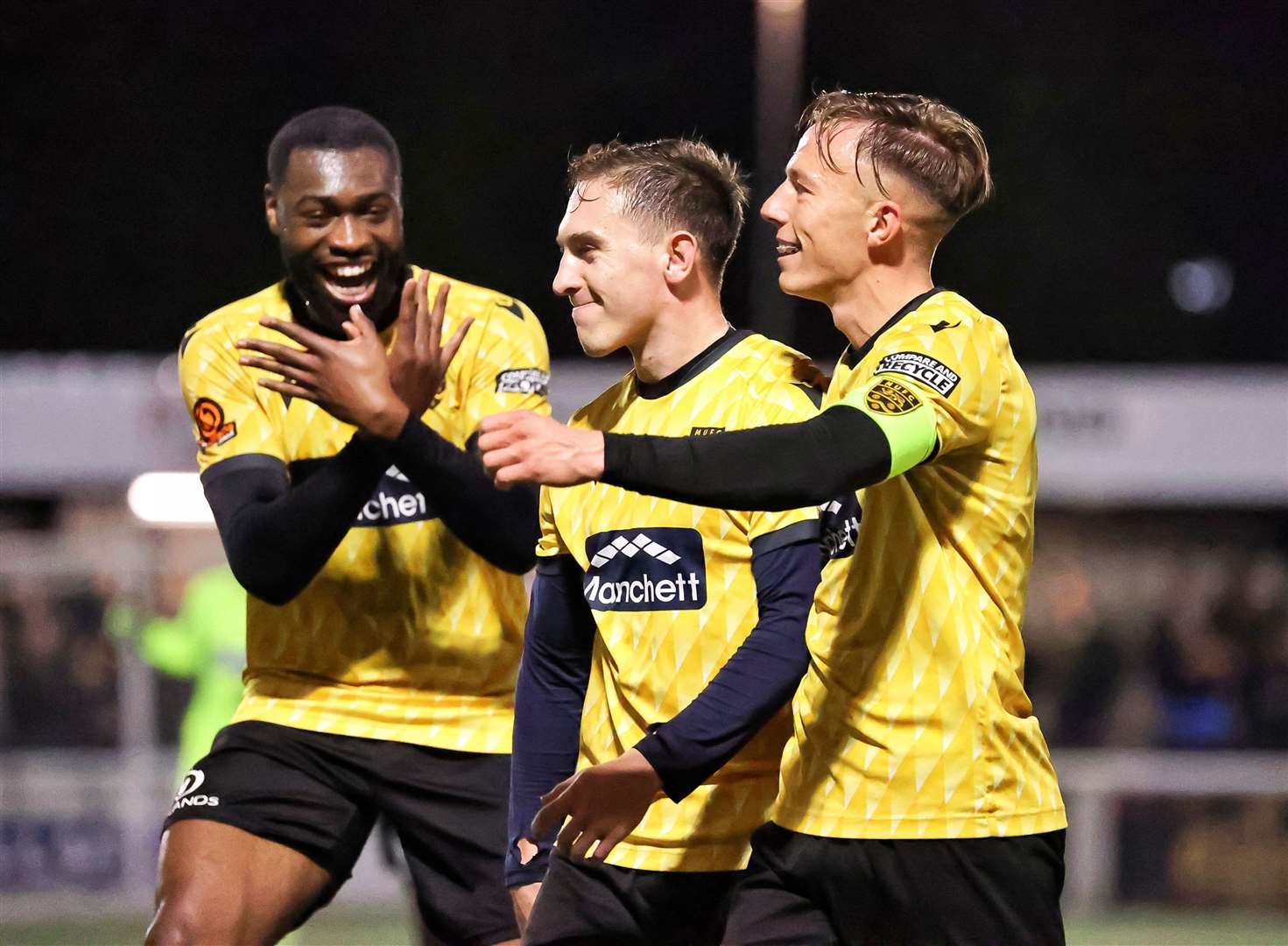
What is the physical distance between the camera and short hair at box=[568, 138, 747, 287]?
3666 millimetres

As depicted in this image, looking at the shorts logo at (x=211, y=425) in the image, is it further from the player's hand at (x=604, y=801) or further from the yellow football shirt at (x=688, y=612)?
the player's hand at (x=604, y=801)

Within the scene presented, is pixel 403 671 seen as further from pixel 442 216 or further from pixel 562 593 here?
pixel 442 216

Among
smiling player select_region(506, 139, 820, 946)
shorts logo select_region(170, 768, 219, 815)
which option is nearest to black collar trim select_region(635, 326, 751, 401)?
smiling player select_region(506, 139, 820, 946)

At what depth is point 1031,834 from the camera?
10.3ft

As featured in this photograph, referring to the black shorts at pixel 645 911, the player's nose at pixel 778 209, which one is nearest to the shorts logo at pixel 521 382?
the player's nose at pixel 778 209

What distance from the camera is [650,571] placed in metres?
3.48

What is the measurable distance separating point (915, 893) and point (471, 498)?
128 cm

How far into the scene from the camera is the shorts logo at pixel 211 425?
4.29 meters

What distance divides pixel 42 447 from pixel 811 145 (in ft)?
29.3

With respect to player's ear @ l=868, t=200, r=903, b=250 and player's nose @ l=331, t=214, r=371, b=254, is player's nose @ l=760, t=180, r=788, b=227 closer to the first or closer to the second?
player's ear @ l=868, t=200, r=903, b=250

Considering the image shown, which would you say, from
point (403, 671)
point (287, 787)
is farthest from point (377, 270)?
point (287, 787)

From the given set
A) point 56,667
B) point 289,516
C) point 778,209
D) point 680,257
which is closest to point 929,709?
point 778,209

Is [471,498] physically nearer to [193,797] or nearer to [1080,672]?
[193,797]

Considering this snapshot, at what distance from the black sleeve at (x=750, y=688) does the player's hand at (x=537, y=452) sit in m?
0.62
